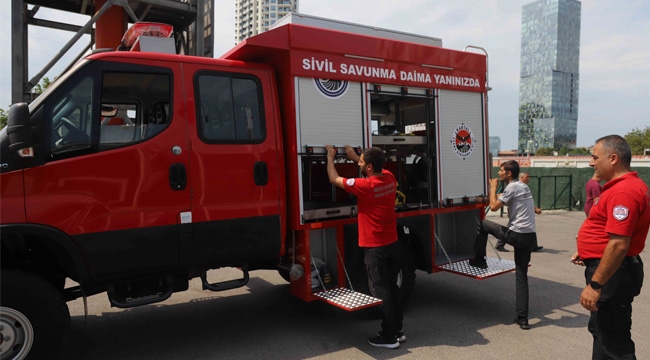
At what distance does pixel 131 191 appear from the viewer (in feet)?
12.4

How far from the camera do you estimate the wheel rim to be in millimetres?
3412

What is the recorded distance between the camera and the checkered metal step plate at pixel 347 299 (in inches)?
170

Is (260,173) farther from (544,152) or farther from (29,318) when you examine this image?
(544,152)

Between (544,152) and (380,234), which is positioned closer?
(380,234)

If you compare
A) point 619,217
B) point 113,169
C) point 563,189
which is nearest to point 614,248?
point 619,217

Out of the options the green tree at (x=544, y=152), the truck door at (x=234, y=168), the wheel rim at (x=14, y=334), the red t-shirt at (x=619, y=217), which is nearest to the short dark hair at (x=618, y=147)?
the red t-shirt at (x=619, y=217)

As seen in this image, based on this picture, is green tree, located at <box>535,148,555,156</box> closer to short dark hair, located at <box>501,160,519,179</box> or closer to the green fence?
the green fence

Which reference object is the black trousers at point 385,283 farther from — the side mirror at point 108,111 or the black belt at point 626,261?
the side mirror at point 108,111

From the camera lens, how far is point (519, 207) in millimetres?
5270

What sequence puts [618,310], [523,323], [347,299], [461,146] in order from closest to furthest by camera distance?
[618,310] → [347,299] → [523,323] → [461,146]

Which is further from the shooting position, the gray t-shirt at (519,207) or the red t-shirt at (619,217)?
the gray t-shirt at (519,207)

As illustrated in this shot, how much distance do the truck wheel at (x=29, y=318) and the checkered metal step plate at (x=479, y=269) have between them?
4.10 meters

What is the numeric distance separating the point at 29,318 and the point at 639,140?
8121cm

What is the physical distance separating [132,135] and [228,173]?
2.87ft
